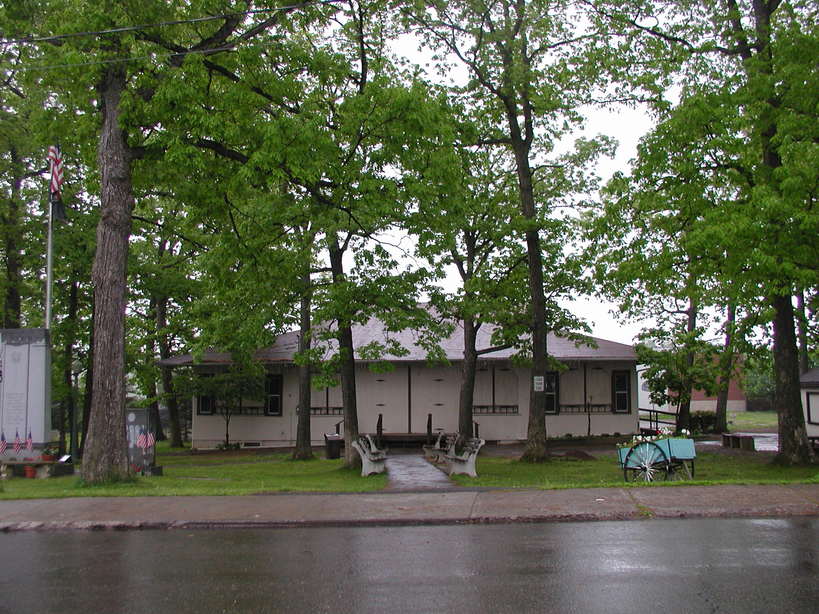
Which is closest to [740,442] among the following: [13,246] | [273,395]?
[273,395]

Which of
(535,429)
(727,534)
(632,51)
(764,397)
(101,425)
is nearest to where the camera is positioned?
(727,534)

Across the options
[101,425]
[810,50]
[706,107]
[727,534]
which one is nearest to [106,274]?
[101,425]

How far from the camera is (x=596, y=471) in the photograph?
1759 cm

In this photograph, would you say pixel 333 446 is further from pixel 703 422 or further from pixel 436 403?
pixel 703 422

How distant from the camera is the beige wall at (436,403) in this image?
94.0 ft

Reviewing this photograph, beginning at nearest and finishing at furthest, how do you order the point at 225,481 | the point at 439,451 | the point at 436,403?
the point at 225,481 < the point at 439,451 < the point at 436,403

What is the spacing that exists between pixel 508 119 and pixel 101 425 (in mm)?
13536

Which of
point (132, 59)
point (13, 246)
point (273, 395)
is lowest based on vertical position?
point (273, 395)

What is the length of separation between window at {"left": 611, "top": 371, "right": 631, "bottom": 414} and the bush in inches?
317

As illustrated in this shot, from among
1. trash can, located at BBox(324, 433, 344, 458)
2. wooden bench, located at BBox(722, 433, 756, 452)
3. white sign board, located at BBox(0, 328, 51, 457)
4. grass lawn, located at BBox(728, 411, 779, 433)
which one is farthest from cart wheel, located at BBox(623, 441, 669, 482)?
grass lawn, located at BBox(728, 411, 779, 433)

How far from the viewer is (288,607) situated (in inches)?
240

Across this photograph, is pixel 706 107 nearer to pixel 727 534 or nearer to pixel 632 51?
pixel 632 51

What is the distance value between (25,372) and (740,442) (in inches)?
812

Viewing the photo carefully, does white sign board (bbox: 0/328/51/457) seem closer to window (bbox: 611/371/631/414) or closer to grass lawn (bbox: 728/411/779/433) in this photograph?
window (bbox: 611/371/631/414)
